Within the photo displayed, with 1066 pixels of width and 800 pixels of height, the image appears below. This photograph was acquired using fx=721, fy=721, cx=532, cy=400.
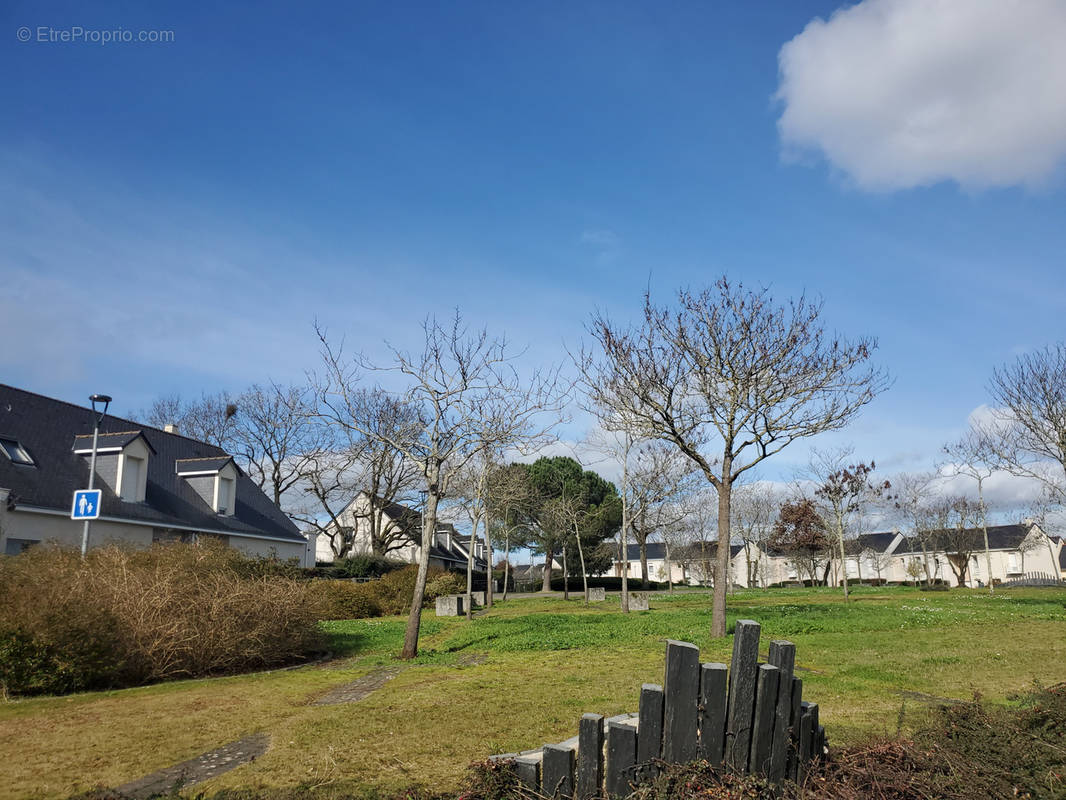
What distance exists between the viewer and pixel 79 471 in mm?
25734

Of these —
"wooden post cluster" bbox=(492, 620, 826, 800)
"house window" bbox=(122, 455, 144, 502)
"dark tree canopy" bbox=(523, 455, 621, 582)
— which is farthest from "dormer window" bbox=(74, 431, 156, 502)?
"wooden post cluster" bbox=(492, 620, 826, 800)

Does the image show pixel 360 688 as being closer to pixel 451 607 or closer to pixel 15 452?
pixel 451 607

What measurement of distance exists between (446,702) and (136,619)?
5349mm

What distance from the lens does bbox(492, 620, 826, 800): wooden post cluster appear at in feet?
14.0

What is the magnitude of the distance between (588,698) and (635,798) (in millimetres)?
4263

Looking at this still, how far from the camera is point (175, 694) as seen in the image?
9430 millimetres

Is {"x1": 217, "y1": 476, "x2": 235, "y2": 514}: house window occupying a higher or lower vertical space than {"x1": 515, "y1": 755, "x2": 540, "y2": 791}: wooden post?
higher

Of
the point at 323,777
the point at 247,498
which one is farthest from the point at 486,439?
the point at 247,498

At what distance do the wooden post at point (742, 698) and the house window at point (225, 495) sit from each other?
1219 inches

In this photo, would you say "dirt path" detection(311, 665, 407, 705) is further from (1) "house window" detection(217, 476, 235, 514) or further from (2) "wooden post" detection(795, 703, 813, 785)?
(1) "house window" detection(217, 476, 235, 514)

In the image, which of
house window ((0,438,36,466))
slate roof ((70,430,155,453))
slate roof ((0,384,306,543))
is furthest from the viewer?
slate roof ((70,430,155,453))

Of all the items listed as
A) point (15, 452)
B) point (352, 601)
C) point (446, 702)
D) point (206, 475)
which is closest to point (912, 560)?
point (352, 601)

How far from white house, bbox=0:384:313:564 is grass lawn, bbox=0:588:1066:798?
34.0 ft

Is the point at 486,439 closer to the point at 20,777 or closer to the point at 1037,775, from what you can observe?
the point at 20,777
